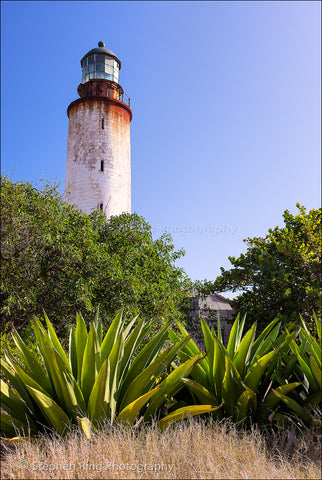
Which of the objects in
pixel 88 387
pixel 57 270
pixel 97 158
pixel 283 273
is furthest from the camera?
pixel 97 158

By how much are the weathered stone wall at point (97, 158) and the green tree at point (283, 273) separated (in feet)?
27.2

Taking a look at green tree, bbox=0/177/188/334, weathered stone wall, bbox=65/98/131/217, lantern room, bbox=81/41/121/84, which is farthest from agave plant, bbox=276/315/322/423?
lantern room, bbox=81/41/121/84

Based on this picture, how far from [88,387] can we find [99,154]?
1518 cm

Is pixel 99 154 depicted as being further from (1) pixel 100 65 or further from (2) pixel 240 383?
(2) pixel 240 383

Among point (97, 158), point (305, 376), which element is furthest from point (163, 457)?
point (97, 158)

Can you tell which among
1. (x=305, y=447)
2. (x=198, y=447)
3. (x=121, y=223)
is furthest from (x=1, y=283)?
(x=305, y=447)

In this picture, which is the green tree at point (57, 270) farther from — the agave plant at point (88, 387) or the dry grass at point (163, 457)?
the dry grass at point (163, 457)

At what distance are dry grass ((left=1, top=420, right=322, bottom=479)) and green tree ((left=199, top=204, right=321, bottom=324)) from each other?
19.4 ft

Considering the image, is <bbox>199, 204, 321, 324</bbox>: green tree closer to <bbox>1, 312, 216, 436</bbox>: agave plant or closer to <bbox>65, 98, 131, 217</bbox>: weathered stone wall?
<bbox>1, 312, 216, 436</bbox>: agave plant

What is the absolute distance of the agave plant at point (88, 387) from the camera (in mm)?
2770

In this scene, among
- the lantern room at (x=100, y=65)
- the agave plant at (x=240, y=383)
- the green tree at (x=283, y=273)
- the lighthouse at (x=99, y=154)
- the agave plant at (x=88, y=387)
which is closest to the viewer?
the agave plant at (x=88, y=387)

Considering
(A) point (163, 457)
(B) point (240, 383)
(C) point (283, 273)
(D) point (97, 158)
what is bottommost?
(A) point (163, 457)

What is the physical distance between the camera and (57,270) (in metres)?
8.08

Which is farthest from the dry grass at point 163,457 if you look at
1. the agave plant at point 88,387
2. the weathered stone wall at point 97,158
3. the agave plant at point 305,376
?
the weathered stone wall at point 97,158
